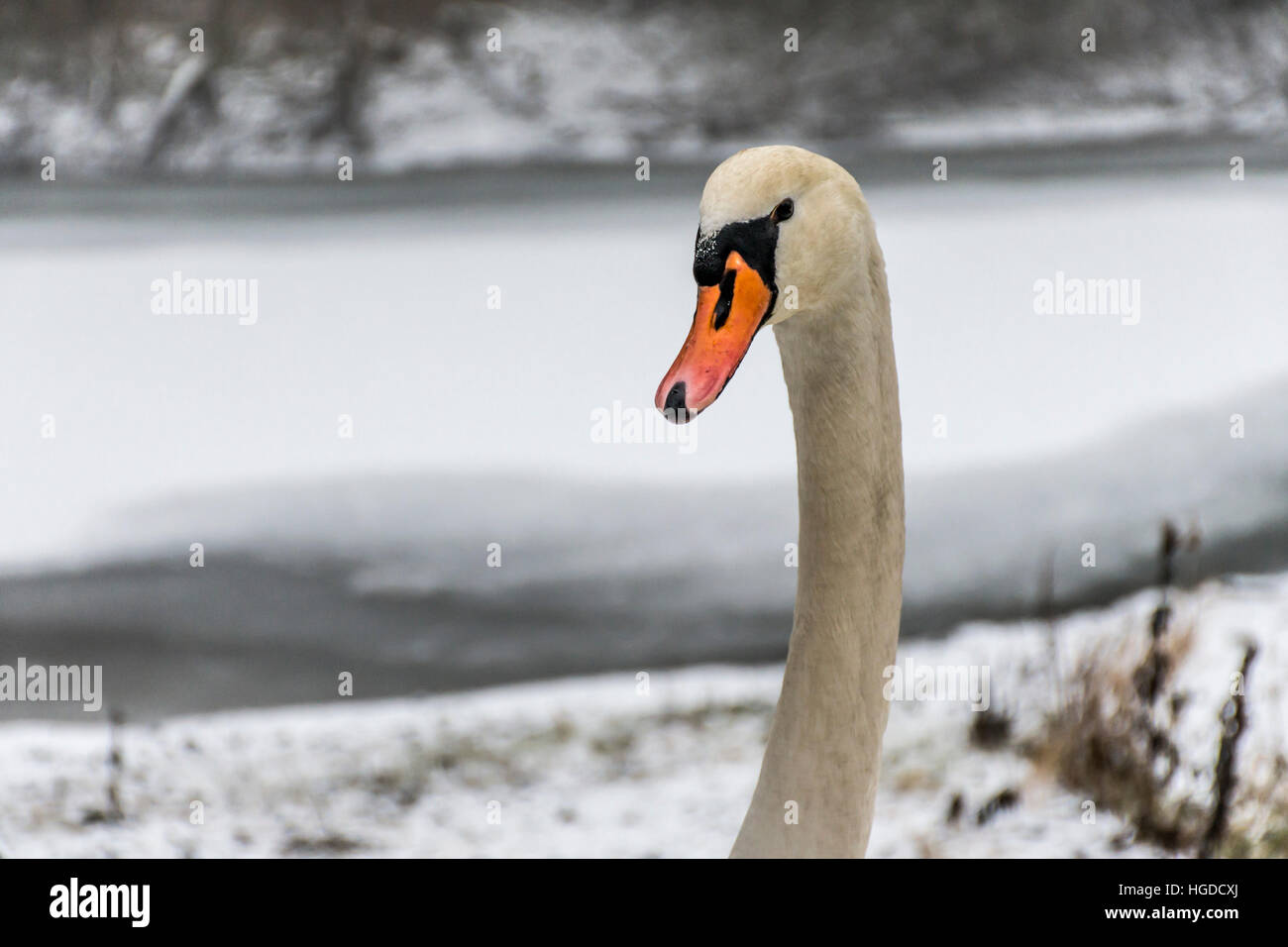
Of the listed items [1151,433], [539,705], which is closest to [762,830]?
[539,705]

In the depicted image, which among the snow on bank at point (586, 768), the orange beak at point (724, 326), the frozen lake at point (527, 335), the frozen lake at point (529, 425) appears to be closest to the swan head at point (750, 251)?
the orange beak at point (724, 326)

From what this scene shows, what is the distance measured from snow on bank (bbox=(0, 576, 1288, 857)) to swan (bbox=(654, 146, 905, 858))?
0.69 m

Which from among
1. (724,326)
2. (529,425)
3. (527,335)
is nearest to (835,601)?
(724,326)

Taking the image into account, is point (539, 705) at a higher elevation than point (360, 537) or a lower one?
lower

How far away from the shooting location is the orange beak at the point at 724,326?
659 mm

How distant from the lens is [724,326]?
0.67 m

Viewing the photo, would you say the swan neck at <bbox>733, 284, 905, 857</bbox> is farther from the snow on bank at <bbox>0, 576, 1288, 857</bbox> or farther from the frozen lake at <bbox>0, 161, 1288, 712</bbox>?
the frozen lake at <bbox>0, 161, 1288, 712</bbox>

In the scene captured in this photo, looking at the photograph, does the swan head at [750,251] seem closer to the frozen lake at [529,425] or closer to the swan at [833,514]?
the swan at [833,514]

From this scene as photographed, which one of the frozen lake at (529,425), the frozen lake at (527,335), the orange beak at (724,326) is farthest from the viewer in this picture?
the frozen lake at (527,335)

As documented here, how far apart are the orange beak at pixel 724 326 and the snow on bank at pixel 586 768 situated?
0.93 metres

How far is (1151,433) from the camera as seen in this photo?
244 cm

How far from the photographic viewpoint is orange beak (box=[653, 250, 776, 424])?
25.9 inches

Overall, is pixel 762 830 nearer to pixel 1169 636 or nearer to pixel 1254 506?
pixel 1169 636
